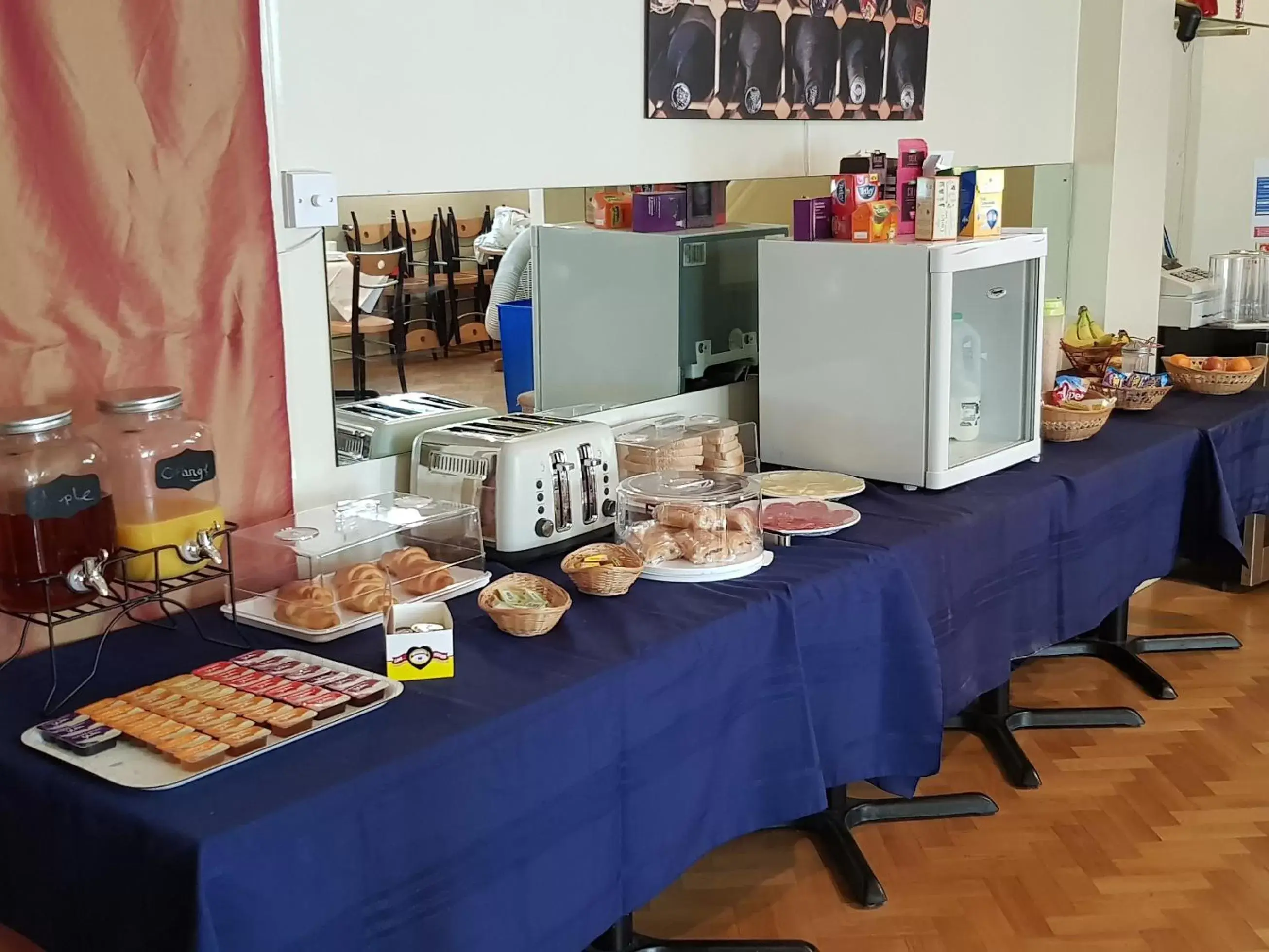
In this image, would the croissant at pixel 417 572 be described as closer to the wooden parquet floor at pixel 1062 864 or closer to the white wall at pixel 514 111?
the white wall at pixel 514 111

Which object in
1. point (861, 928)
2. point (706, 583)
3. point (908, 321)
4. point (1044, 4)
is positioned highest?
point (1044, 4)

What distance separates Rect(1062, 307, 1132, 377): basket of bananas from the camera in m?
3.44

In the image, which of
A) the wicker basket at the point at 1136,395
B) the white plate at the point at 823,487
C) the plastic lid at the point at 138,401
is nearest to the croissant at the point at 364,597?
the plastic lid at the point at 138,401

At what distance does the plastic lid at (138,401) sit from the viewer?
67.5 inches

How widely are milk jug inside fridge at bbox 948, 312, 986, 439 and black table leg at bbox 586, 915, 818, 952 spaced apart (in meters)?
1.10

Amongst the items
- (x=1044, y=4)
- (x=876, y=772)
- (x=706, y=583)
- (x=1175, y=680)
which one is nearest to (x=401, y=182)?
(x=706, y=583)

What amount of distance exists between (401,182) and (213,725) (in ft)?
3.48

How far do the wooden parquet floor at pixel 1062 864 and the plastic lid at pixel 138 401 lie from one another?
1.28m

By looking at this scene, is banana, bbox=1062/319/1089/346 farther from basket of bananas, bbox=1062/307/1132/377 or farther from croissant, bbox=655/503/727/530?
croissant, bbox=655/503/727/530

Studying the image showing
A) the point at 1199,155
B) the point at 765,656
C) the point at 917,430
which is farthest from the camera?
the point at 1199,155

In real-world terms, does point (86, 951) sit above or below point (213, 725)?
below

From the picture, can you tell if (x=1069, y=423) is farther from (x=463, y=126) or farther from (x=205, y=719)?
(x=205, y=719)

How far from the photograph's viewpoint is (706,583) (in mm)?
1996

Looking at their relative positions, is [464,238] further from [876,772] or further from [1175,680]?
[1175,680]
